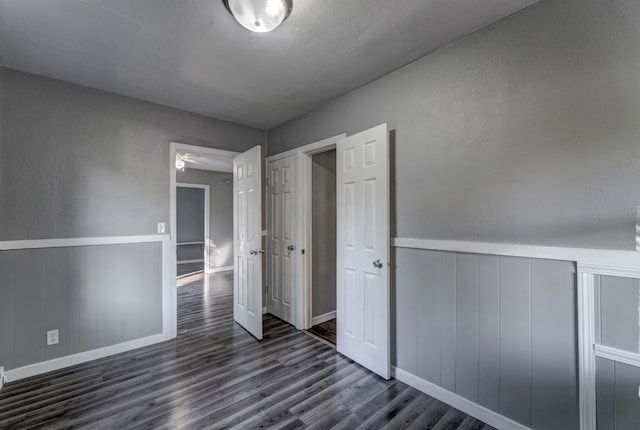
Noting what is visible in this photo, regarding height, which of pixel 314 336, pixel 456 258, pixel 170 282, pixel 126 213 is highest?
pixel 126 213

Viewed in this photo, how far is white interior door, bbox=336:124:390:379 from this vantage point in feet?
7.26

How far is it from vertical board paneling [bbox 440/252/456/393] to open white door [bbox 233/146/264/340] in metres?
1.80

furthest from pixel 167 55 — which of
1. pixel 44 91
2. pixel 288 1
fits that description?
pixel 44 91

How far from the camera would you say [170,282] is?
3.00 metres

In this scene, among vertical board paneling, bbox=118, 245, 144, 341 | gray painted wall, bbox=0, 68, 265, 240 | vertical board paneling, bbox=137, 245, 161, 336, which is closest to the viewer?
gray painted wall, bbox=0, 68, 265, 240

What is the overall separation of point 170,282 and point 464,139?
3125 mm

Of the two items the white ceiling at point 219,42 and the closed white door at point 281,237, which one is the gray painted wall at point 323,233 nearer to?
the closed white door at point 281,237

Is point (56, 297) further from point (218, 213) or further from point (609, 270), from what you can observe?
point (218, 213)

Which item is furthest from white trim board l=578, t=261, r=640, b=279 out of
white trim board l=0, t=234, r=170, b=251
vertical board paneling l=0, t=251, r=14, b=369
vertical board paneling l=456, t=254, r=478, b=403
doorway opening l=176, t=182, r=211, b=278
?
doorway opening l=176, t=182, r=211, b=278

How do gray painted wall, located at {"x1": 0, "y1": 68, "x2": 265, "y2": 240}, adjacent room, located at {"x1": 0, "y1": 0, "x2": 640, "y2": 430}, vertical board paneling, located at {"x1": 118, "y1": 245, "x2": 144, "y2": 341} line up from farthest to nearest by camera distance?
vertical board paneling, located at {"x1": 118, "y1": 245, "x2": 144, "y2": 341} → gray painted wall, located at {"x1": 0, "y1": 68, "x2": 265, "y2": 240} → adjacent room, located at {"x1": 0, "y1": 0, "x2": 640, "y2": 430}

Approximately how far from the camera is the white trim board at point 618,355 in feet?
4.21

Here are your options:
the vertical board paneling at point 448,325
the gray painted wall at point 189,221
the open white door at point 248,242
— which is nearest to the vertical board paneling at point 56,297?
the open white door at point 248,242

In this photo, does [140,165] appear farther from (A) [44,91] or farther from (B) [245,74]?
(B) [245,74]

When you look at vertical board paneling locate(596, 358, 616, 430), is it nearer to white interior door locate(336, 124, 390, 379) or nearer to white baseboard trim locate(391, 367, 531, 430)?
white baseboard trim locate(391, 367, 531, 430)
